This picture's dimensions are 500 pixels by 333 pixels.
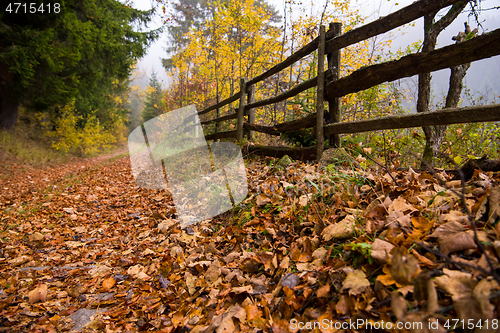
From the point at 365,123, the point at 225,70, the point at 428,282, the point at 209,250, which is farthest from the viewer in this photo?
the point at 225,70

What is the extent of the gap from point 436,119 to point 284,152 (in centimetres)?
208

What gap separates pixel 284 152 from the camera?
3.74 metres

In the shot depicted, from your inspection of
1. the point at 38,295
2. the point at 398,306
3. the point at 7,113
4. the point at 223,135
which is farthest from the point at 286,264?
the point at 7,113

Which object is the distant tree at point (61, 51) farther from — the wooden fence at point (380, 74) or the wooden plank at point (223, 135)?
the wooden fence at point (380, 74)

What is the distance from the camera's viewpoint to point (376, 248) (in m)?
1.14

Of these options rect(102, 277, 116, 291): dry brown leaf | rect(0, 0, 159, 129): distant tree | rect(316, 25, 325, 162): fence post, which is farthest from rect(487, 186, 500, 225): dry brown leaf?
rect(0, 0, 159, 129): distant tree

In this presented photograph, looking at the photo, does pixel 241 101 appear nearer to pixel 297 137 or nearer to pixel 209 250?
pixel 297 137

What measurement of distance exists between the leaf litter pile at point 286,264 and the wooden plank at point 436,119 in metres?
0.42

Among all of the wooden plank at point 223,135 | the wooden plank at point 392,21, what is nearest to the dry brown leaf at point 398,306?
the wooden plank at point 392,21

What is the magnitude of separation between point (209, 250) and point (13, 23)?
10272 millimetres

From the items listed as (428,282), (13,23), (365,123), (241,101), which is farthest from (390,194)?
(13,23)

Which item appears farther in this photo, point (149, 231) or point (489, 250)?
point (149, 231)

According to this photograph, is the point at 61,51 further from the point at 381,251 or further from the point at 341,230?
the point at 381,251

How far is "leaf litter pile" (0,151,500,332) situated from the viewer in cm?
91
